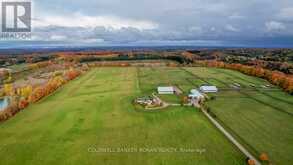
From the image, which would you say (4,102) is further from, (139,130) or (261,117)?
(261,117)

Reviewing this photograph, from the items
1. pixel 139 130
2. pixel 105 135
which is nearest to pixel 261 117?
pixel 139 130

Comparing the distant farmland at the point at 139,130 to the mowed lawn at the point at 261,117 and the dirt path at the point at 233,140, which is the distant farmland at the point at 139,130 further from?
the dirt path at the point at 233,140

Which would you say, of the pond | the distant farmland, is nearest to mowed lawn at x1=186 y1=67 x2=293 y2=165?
the distant farmland

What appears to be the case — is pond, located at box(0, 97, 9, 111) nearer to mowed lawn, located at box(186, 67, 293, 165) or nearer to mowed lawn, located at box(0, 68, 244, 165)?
mowed lawn, located at box(0, 68, 244, 165)

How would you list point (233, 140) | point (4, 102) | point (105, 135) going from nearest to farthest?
point (233, 140) → point (105, 135) → point (4, 102)

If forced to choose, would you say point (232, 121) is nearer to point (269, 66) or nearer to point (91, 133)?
point (91, 133)

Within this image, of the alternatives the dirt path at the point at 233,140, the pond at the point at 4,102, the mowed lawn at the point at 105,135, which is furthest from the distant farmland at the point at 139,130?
the pond at the point at 4,102
